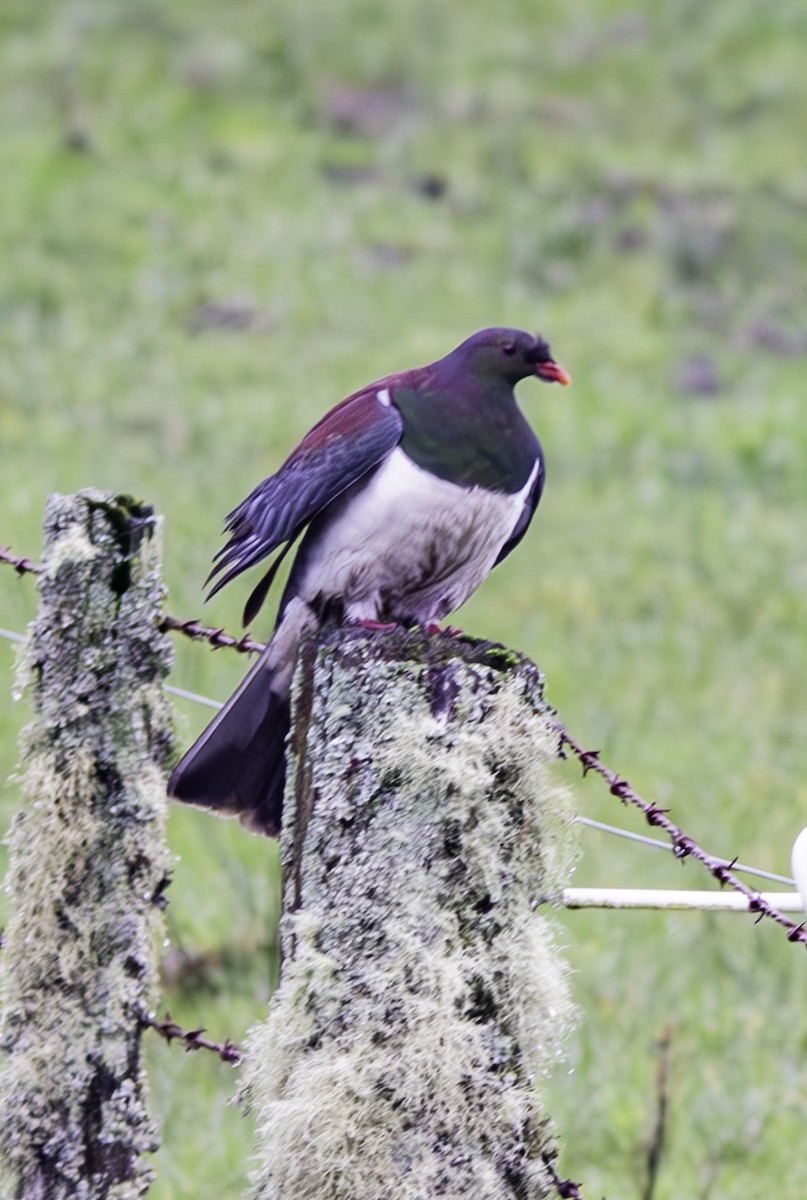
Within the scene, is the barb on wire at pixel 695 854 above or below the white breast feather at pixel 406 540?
below

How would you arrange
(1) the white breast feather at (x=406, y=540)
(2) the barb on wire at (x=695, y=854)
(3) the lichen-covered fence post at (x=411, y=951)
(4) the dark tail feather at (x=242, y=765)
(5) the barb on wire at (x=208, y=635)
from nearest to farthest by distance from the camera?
(3) the lichen-covered fence post at (x=411, y=951) → (2) the barb on wire at (x=695, y=854) → (5) the barb on wire at (x=208, y=635) → (4) the dark tail feather at (x=242, y=765) → (1) the white breast feather at (x=406, y=540)

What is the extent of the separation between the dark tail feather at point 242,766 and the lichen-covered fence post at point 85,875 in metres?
0.18

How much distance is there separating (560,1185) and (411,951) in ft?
1.18

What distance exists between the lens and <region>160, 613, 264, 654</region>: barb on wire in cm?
247

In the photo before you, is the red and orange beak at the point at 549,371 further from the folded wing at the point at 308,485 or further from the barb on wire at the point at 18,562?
the barb on wire at the point at 18,562

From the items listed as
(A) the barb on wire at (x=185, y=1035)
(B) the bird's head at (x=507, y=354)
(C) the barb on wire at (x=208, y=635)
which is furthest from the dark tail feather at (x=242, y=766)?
(B) the bird's head at (x=507, y=354)

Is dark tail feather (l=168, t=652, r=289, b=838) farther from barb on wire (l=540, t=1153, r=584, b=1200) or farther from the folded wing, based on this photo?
barb on wire (l=540, t=1153, r=584, b=1200)

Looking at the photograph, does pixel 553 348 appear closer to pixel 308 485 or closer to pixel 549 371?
pixel 549 371

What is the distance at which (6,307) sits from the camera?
10.1 m

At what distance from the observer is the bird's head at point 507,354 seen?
305 centimetres

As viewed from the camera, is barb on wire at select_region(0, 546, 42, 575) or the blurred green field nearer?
barb on wire at select_region(0, 546, 42, 575)

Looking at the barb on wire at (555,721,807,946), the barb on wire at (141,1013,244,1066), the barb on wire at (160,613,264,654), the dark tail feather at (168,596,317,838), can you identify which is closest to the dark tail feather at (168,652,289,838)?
the dark tail feather at (168,596,317,838)

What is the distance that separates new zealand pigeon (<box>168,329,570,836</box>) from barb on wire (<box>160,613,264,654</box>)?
48 mm

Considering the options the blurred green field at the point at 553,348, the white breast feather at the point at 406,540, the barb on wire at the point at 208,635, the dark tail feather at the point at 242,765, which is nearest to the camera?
the barb on wire at the point at 208,635
